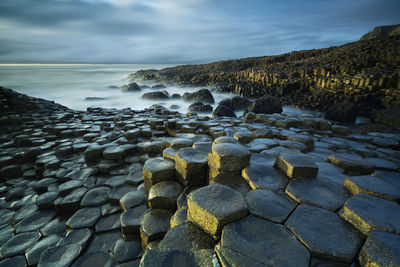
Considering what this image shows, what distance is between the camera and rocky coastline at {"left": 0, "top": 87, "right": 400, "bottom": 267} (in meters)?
1.06

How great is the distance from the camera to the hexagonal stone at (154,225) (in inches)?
65.4

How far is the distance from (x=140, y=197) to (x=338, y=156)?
2.71 metres

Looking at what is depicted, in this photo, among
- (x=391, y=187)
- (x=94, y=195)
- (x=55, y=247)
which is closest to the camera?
(x=391, y=187)

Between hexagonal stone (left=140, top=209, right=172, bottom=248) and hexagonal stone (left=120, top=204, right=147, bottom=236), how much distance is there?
0.18 metres

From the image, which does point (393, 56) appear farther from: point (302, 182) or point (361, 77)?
point (302, 182)

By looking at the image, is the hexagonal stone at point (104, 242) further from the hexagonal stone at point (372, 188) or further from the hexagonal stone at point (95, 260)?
the hexagonal stone at point (372, 188)

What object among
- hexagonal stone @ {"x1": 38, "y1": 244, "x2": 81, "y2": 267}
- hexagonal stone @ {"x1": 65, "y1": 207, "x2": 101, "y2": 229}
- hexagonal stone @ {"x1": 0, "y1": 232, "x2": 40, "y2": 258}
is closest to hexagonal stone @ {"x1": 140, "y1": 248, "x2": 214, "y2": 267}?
hexagonal stone @ {"x1": 38, "y1": 244, "x2": 81, "y2": 267}

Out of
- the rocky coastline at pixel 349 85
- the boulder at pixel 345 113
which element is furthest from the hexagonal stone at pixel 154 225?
the rocky coastline at pixel 349 85

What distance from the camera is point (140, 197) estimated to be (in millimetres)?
2334

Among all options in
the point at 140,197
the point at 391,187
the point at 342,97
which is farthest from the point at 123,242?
the point at 342,97

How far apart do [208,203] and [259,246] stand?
1.31 feet

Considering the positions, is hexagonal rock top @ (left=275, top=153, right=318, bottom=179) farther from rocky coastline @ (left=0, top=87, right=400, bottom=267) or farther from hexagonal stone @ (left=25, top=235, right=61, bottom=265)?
hexagonal stone @ (left=25, top=235, right=61, bottom=265)

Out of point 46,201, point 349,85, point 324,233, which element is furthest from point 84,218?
point 349,85

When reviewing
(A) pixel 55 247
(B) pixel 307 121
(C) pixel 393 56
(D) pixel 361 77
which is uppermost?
(C) pixel 393 56
